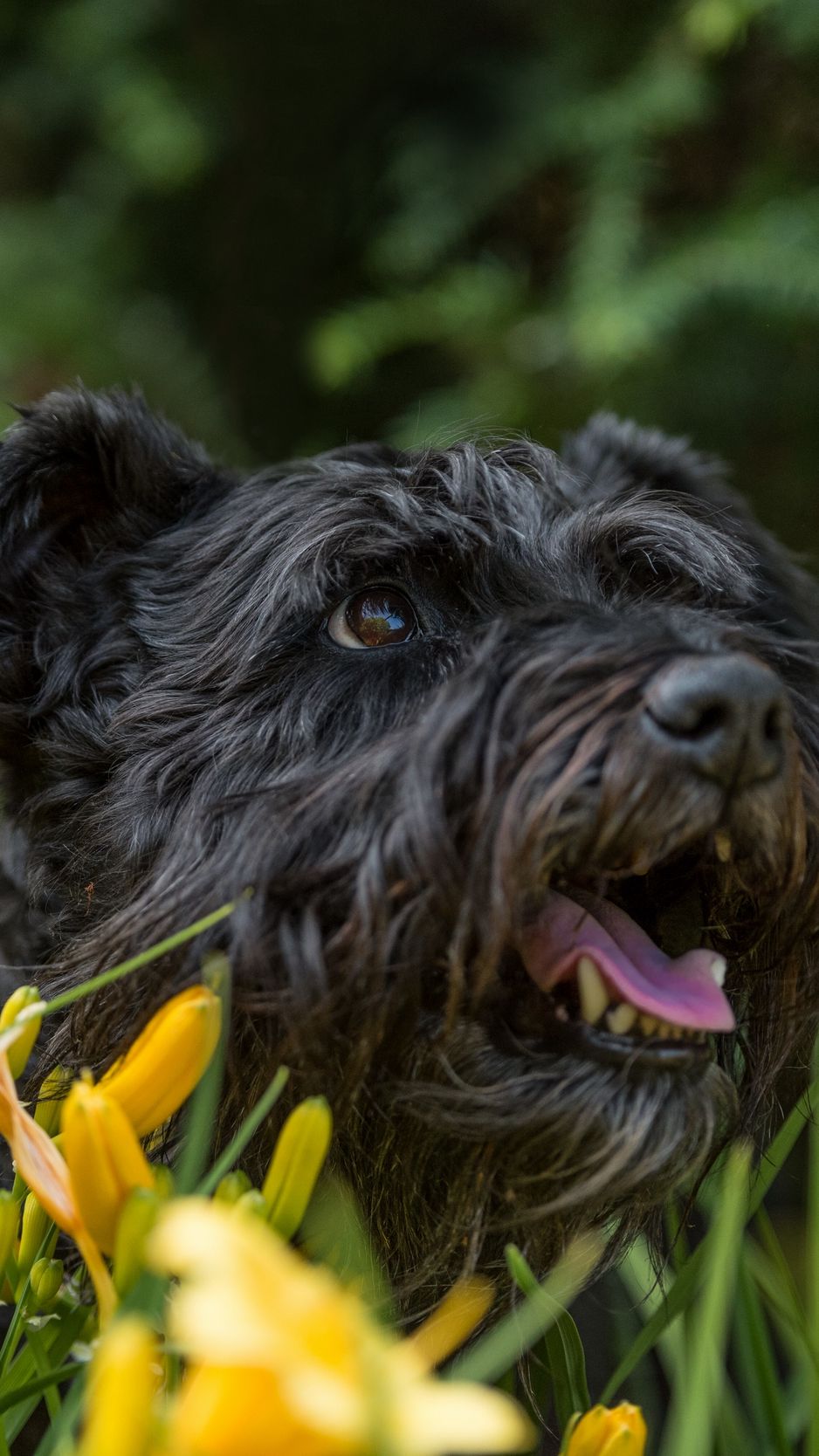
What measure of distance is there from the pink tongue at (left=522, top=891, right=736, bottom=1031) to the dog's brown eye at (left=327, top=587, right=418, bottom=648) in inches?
14.7

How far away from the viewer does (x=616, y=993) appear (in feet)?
3.58

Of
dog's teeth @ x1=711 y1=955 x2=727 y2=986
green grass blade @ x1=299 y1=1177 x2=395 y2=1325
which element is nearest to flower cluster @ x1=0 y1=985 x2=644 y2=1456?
green grass blade @ x1=299 y1=1177 x2=395 y2=1325

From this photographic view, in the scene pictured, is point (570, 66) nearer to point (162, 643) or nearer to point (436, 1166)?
point (162, 643)

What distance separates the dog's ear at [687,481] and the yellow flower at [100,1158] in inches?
49.1

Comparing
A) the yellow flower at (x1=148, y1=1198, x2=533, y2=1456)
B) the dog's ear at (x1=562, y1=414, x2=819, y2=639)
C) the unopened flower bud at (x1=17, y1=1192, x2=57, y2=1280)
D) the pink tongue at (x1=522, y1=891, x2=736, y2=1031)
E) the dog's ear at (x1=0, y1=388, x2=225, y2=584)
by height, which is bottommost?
the unopened flower bud at (x1=17, y1=1192, x2=57, y2=1280)

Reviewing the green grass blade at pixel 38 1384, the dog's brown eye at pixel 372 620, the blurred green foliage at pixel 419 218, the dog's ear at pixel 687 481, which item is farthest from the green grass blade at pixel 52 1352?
the blurred green foliage at pixel 419 218

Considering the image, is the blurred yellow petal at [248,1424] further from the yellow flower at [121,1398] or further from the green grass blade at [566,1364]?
the green grass blade at [566,1364]

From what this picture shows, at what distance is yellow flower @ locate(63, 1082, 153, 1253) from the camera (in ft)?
2.12

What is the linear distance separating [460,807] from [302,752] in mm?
277

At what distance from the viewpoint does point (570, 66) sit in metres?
3.23

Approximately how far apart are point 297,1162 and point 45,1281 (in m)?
0.26

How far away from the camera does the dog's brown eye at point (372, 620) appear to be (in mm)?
1376

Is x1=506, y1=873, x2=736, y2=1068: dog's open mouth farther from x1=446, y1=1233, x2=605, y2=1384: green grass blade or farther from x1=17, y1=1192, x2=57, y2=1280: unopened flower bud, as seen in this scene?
x1=17, y1=1192, x2=57, y2=1280: unopened flower bud

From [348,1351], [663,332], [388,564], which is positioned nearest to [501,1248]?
[388,564]
